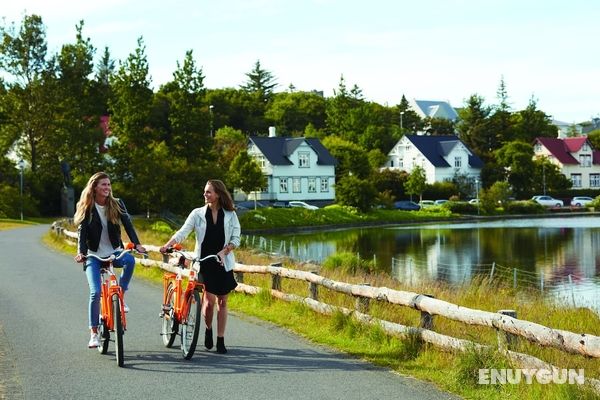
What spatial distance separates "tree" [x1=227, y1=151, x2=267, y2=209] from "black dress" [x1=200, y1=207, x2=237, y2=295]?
67.1m

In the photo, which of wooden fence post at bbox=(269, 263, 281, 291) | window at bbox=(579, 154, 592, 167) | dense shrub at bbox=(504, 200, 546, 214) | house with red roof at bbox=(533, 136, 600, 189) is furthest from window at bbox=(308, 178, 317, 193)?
wooden fence post at bbox=(269, 263, 281, 291)

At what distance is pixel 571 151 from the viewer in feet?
362

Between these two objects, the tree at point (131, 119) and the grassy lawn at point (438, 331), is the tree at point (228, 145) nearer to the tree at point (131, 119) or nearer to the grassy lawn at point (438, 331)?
the tree at point (131, 119)

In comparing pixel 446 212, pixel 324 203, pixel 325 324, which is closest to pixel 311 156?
pixel 324 203

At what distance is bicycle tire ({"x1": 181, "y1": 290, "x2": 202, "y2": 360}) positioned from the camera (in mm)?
8948

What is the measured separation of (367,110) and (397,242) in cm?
6680

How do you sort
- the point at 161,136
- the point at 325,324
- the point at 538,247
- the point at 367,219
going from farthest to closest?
the point at 367,219 < the point at 161,136 < the point at 538,247 < the point at 325,324

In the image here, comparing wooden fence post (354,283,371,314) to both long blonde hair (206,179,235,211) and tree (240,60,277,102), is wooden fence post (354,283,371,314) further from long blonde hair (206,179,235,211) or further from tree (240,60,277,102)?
tree (240,60,277,102)

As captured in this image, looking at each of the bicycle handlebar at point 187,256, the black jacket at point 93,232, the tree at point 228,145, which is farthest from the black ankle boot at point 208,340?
the tree at point 228,145

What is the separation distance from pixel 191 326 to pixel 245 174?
68.3m

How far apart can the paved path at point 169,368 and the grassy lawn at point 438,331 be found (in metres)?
0.26

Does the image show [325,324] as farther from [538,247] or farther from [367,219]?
[367,219]

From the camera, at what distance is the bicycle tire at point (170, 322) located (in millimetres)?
9523

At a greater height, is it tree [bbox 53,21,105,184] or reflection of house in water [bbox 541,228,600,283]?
tree [bbox 53,21,105,184]
